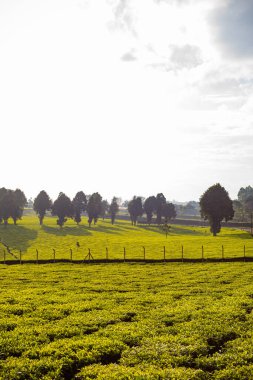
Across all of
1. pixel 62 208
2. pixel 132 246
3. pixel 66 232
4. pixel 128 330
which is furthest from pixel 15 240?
pixel 128 330

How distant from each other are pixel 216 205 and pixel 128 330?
378 ft

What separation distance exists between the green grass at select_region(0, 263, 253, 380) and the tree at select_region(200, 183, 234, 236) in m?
92.9

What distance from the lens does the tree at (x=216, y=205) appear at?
437 ft

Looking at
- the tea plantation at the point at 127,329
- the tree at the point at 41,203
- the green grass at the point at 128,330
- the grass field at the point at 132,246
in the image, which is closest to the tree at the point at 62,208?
the tree at the point at 41,203

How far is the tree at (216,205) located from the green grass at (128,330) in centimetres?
9290

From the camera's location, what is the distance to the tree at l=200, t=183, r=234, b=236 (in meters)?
133

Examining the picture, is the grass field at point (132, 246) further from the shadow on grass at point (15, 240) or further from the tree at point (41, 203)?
the tree at point (41, 203)

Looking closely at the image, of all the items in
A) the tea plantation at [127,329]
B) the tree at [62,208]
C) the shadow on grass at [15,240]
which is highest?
the tree at [62,208]

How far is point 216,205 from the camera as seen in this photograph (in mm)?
133000

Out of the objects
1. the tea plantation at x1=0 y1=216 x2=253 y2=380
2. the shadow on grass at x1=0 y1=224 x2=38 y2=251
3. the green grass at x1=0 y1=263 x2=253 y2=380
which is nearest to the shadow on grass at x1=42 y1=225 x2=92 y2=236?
the shadow on grass at x1=0 y1=224 x2=38 y2=251

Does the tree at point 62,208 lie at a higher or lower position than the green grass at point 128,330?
higher

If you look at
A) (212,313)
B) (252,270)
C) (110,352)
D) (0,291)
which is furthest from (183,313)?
(252,270)

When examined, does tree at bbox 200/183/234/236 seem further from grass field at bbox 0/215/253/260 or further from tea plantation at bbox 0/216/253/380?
tea plantation at bbox 0/216/253/380

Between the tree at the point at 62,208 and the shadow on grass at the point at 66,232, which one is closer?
the shadow on grass at the point at 66,232
